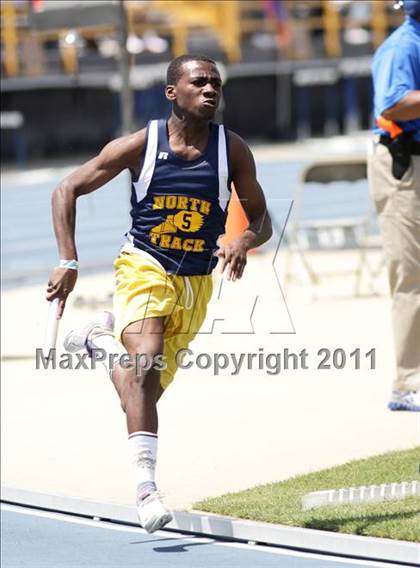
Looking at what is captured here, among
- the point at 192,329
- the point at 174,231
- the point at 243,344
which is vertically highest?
the point at 174,231

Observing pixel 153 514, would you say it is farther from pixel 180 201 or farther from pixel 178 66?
pixel 178 66

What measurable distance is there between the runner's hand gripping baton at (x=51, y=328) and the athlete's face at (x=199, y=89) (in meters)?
0.90

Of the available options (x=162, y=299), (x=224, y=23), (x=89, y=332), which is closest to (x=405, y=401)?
(x=89, y=332)

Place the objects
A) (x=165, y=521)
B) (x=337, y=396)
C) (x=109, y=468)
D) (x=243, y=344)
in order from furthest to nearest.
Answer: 1. (x=243, y=344)
2. (x=337, y=396)
3. (x=109, y=468)
4. (x=165, y=521)

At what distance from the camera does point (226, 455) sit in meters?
7.46

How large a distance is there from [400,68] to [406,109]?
0.24 meters

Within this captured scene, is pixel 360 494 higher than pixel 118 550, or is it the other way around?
pixel 360 494

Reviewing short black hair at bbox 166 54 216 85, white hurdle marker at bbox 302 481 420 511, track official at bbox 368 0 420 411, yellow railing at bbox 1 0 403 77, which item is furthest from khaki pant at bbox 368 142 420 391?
yellow railing at bbox 1 0 403 77

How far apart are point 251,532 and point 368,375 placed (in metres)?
3.47

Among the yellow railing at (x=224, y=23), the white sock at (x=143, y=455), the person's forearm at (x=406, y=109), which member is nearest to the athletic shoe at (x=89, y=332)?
the white sock at (x=143, y=455)

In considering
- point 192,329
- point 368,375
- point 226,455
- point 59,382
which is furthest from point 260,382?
point 192,329

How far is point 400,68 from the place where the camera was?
7.66 meters

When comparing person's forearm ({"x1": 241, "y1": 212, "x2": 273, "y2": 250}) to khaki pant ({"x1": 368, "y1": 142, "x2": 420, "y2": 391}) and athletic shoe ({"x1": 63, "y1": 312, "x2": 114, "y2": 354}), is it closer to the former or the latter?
athletic shoe ({"x1": 63, "y1": 312, "x2": 114, "y2": 354})

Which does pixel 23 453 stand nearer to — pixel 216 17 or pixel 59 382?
pixel 59 382
